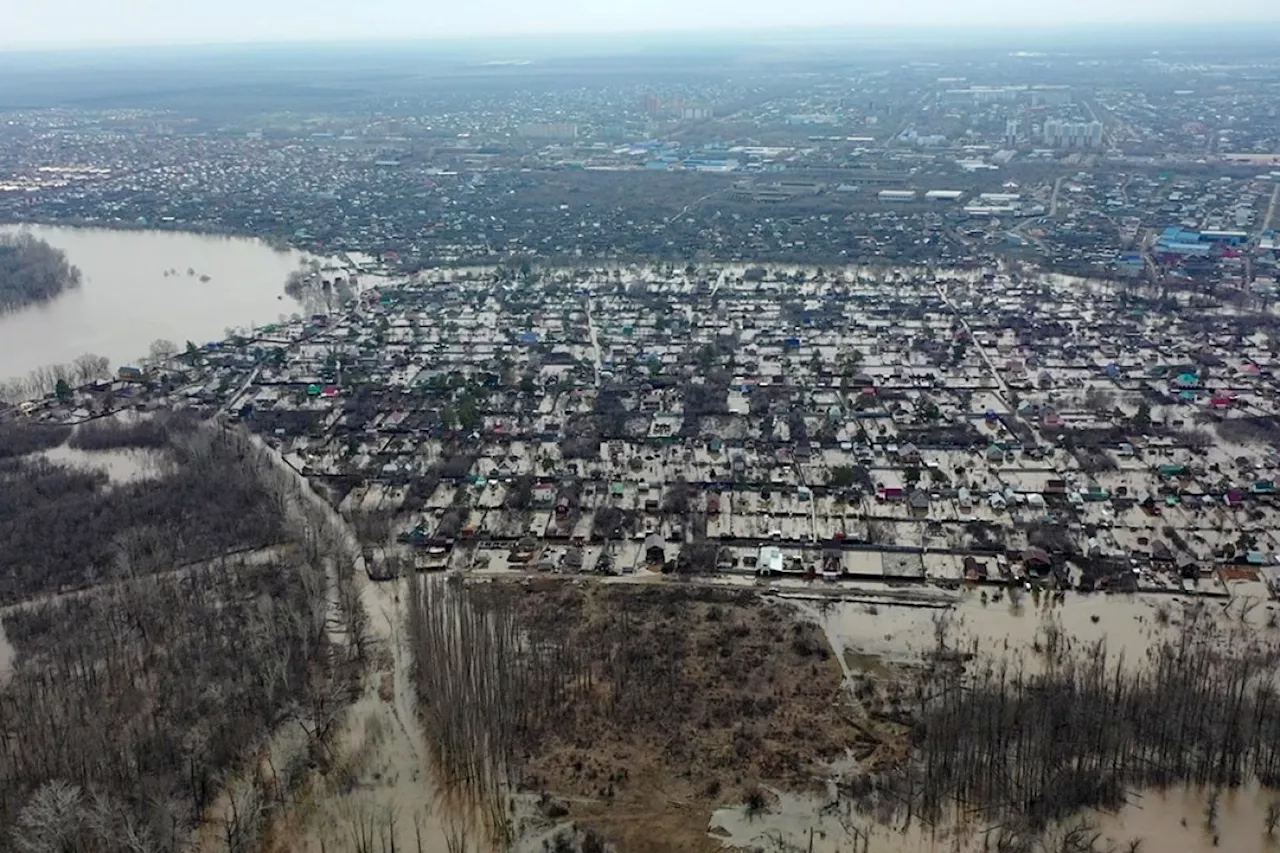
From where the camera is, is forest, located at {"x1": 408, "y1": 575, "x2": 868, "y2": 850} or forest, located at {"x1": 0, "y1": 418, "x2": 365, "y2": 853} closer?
forest, located at {"x1": 0, "y1": 418, "x2": 365, "y2": 853}

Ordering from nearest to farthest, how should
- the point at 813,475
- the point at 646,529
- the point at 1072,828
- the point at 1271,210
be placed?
the point at 1072,828
the point at 646,529
the point at 813,475
the point at 1271,210

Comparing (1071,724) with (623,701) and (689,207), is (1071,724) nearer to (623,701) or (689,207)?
(623,701)

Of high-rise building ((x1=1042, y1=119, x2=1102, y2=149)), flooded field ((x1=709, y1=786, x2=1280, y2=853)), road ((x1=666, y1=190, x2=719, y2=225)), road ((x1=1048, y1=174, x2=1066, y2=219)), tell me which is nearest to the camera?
flooded field ((x1=709, y1=786, x2=1280, y2=853))

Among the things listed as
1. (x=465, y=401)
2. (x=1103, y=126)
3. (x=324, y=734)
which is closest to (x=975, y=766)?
(x=324, y=734)

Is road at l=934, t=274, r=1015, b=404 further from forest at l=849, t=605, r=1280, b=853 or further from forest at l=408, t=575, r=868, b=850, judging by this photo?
forest at l=408, t=575, r=868, b=850

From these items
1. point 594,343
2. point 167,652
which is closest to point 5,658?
point 167,652

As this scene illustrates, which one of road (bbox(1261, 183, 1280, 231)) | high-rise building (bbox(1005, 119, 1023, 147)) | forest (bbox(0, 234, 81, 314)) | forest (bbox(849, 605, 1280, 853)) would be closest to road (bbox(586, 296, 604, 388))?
forest (bbox(849, 605, 1280, 853))

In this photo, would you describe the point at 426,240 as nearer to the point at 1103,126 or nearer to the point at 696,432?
the point at 696,432

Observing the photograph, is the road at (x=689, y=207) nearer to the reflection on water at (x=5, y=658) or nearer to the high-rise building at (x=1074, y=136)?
the high-rise building at (x=1074, y=136)
